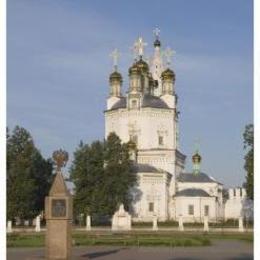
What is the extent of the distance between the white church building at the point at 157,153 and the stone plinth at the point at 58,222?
4127 centimetres

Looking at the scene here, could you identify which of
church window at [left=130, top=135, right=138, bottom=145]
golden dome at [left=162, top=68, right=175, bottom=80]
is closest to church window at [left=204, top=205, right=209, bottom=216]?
church window at [left=130, top=135, right=138, bottom=145]

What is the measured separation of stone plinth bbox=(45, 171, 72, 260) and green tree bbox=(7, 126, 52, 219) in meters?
28.7

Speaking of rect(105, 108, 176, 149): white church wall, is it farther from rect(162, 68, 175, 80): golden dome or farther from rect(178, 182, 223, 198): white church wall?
rect(162, 68, 175, 80): golden dome

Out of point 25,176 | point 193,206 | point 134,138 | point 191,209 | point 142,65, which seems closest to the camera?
point 25,176

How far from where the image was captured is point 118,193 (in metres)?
48.3

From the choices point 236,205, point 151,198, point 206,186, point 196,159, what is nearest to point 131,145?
point 151,198

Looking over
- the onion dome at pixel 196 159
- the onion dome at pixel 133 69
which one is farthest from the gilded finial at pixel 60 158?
the onion dome at pixel 196 159

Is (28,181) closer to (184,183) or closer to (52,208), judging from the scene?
(184,183)

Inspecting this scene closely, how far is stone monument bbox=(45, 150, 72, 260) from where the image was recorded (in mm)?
13922

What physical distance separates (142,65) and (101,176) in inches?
754

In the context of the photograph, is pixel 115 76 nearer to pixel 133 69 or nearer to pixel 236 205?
pixel 133 69

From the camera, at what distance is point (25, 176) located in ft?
145

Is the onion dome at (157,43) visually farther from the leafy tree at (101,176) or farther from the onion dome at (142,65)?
the leafy tree at (101,176)
